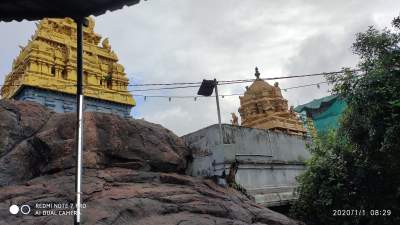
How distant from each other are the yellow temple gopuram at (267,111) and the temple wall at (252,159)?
1528cm

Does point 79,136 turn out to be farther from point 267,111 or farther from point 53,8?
point 267,111

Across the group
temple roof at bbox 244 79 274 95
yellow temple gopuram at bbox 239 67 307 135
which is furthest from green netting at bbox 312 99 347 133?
temple roof at bbox 244 79 274 95

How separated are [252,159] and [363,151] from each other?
3.57 metres

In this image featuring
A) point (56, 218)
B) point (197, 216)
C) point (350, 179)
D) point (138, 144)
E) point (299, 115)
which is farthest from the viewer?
point (299, 115)

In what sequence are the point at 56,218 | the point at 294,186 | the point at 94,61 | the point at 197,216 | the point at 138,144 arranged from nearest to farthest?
the point at 56,218
the point at 197,216
the point at 138,144
the point at 294,186
the point at 94,61

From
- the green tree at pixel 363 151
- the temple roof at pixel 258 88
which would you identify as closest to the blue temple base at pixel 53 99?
the temple roof at pixel 258 88

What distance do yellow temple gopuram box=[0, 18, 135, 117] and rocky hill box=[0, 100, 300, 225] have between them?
14.4 meters

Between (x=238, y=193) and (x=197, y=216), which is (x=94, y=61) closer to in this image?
(x=238, y=193)

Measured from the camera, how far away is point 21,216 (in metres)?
6.88

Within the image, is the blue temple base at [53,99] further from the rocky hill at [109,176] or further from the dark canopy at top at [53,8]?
the dark canopy at top at [53,8]

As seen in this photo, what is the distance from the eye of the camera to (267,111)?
30047 millimetres

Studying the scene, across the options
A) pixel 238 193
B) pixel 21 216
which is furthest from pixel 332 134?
pixel 21 216

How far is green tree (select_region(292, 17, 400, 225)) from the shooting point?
8844 millimetres

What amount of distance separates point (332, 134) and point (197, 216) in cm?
682
